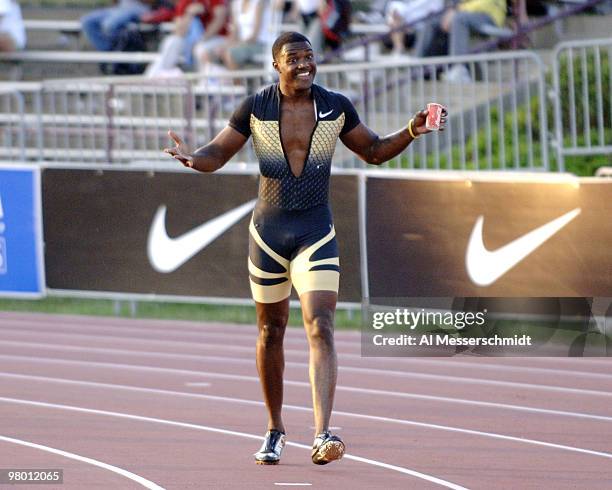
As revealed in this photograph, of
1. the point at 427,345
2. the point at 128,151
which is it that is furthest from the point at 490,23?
the point at 427,345

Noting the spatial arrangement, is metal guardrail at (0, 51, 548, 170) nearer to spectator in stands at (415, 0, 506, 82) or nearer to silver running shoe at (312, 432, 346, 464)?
spectator in stands at (415, 0, 506, 82)

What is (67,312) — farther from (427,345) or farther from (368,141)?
(368,141)

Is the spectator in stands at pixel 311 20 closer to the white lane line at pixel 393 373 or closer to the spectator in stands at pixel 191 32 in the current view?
the spectator in stands at pixel 191 32

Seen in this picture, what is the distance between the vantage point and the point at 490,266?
515 inches

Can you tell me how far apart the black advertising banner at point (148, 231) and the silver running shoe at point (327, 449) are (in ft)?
22.8

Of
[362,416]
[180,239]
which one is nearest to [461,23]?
[180,239]

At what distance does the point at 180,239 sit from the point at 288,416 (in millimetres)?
5697

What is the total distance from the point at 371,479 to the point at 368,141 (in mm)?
1659

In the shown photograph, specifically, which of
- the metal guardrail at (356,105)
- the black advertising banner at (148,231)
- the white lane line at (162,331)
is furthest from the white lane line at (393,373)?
the metal guardrail at (356,105)

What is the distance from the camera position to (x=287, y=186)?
7.77m

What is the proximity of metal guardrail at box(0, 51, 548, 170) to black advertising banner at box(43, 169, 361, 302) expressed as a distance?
2355 millimetres

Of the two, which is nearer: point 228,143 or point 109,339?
point 228,143

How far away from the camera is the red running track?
301 inches

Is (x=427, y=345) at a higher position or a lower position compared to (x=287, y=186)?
lower
